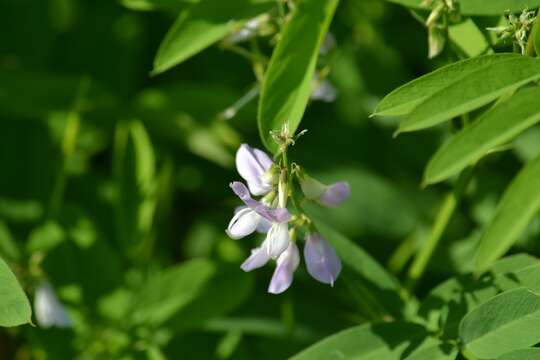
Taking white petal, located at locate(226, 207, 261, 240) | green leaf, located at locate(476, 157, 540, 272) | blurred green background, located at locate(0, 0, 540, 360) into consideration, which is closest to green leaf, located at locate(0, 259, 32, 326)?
white petal, located at locate(226, 207, 261, 240)

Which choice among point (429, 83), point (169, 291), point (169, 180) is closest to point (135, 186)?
point (169, 291)

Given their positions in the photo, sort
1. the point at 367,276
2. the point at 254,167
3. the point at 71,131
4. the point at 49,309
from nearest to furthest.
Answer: the point at 254,167 < the point at 367,276 < the point at 49,309 < the point at 71,131

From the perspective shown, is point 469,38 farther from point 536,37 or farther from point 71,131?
point 71,131

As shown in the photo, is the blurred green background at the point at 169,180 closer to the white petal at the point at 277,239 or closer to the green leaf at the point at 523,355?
the white petal at the point at 277,239

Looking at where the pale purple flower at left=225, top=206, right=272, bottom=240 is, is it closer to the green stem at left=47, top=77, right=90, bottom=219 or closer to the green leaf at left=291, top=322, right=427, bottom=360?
the green leaf at left=291, top=322, right=427, bottom=360

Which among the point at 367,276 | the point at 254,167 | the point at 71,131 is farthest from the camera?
the point at 71,131

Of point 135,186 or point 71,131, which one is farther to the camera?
point 71,131
